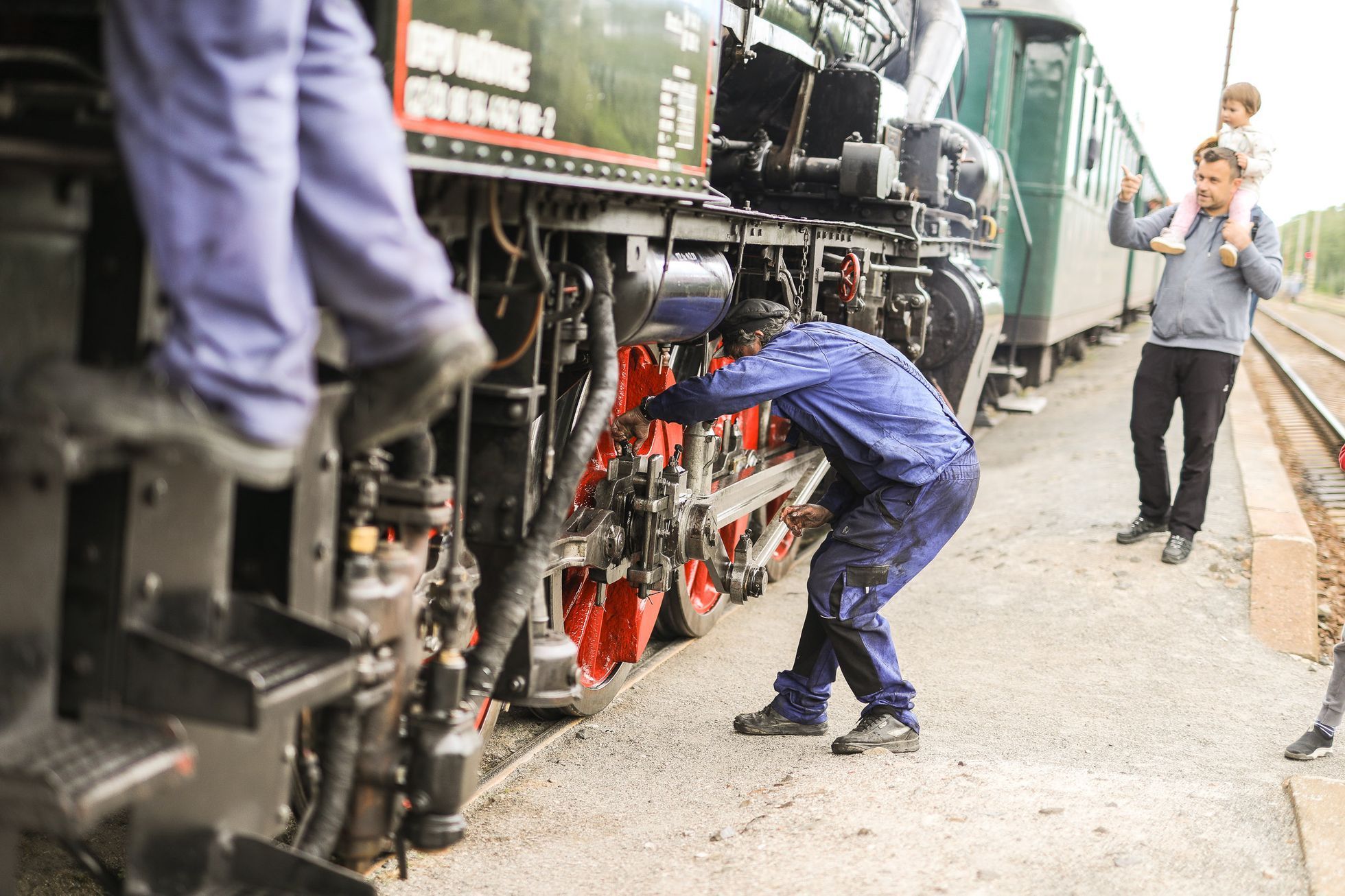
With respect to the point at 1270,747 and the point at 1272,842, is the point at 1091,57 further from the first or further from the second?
the point at 1272,842

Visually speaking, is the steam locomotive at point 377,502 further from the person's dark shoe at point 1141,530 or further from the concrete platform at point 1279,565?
the person's dark shoe at point 1141,530

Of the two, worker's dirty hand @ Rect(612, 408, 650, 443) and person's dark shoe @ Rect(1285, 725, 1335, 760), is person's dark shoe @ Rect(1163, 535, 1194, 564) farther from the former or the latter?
worker's dirty hand @ Rect(612, 408, 650, 443)

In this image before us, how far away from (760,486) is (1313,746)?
2.29 metres

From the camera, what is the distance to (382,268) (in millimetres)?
1881

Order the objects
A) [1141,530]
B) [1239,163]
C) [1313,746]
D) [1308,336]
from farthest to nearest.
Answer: [1308,336], [1141,530], [1239,163], [1313,746]

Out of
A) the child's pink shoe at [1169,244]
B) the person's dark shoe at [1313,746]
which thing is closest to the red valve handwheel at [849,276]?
the child's pink shoe at [1169,244]

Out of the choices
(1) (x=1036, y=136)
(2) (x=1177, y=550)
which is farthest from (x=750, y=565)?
(1) (x=1036, y=136)

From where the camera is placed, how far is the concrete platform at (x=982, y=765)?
340cm

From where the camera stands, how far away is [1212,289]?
675 cm

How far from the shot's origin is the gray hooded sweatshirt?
22.0 ft

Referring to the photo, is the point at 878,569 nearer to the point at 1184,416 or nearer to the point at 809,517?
the point at 809,517

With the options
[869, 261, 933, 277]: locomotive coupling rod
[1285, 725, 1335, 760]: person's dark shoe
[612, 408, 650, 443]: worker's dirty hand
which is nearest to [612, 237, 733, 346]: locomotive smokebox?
[612, 408, 650, 443]: worker's dirty hand

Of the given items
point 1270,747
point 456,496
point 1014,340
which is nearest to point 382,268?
point 456,496

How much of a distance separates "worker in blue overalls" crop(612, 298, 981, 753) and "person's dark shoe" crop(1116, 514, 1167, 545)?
9.46 feet
